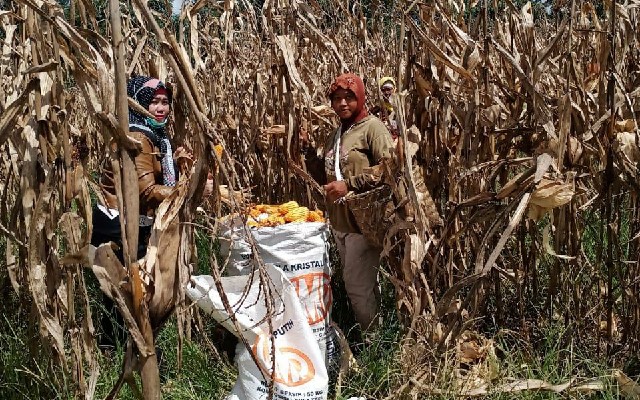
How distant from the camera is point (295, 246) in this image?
2.67m

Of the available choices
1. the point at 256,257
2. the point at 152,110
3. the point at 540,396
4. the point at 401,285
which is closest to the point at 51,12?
the point at 256,257

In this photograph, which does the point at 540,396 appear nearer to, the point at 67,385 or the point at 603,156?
the point at 603,156

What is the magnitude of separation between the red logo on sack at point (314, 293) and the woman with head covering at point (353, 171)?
32 cm

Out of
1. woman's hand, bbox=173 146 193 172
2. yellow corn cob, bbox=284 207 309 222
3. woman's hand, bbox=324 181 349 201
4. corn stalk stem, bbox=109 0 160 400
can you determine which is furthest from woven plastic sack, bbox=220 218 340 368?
corn stalk stem, bbox=109 0 160 400

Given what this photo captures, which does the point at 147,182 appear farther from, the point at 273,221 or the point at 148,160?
the point at 273,221

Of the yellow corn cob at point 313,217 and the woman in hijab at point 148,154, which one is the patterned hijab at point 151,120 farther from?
the yellow corn cob at point 313,217

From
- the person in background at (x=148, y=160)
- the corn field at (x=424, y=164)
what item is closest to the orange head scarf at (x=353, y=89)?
the corn field at (x=424, y=164)

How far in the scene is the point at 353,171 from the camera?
3.11 meters

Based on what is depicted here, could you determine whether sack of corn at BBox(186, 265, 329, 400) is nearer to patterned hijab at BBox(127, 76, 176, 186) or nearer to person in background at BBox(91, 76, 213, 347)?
person in background at BBox(91, 76, 213, 347)

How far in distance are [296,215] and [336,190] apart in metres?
0.26

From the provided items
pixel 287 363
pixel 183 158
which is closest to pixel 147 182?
pixel 183 158

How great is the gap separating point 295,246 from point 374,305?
0.79 meters

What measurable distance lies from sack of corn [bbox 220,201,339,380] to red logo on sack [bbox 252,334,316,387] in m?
0.26

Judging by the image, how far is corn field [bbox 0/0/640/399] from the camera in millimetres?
1490
